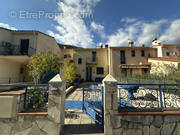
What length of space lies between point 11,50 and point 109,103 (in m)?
16.1

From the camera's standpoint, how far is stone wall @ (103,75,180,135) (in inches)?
118

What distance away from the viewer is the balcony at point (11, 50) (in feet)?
37.6

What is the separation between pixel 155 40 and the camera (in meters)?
21.1

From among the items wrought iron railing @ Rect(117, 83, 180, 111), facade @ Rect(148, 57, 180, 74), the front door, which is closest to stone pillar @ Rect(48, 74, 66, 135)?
wrought iron railing @ Rect(117, 83, 180, 111)

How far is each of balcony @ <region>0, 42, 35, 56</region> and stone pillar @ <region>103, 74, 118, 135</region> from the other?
13689 millimetres

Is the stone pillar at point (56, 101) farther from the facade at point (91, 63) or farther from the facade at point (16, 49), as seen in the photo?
the facade at point (91, 63)

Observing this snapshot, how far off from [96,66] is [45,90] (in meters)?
16.8

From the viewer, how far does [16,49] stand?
12.3m

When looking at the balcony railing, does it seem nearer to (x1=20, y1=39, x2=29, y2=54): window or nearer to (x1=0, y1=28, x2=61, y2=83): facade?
(x1=0, y1=28, x2=61, y2=83): facade

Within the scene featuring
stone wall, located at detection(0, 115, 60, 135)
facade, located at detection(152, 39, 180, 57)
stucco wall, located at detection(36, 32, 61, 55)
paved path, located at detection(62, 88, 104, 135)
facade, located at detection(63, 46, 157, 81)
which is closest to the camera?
stone wall, located at detection(0, 115, 60, 135)

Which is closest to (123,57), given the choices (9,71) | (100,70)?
(100,70)

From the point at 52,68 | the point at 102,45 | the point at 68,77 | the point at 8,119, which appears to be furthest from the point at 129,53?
the point at 8,119

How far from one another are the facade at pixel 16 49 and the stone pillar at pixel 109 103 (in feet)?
41.1

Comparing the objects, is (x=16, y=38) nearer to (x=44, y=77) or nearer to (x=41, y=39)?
(x=41, y=39)
